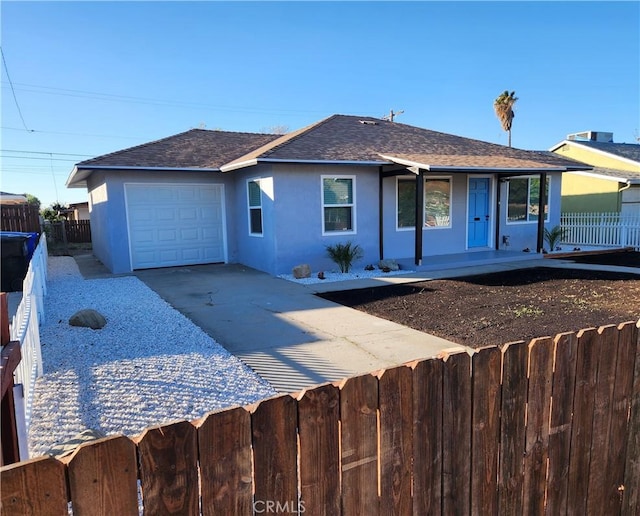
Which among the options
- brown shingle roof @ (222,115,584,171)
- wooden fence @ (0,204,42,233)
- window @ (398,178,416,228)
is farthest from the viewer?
wooden fence @ (0,204,42,233)

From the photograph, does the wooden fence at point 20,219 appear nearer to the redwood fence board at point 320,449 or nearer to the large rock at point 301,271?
the large rock at point 301,271

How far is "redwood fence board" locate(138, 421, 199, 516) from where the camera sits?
4.00 ft

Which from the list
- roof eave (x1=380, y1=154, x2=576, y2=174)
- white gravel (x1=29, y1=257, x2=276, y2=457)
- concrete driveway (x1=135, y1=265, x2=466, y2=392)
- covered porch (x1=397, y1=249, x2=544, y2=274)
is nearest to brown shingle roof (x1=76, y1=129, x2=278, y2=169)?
concrete driveway (x1=135, y1=265, x2=466, y2=392)

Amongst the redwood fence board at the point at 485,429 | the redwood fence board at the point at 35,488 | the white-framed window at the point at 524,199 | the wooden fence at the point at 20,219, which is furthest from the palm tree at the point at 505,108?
the redwood fence board at the point at 35,488

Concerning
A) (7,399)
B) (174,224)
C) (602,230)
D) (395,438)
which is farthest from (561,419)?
(602,230)

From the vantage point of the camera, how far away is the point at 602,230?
16734 mm

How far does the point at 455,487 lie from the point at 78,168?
42.7ft

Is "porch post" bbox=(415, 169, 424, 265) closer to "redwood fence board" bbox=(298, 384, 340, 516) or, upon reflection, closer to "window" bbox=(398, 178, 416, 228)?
"window" bbox=(398, 178, 416, 228)

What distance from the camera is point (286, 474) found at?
145 cm

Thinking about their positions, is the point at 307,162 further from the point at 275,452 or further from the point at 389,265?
the point at 275,452

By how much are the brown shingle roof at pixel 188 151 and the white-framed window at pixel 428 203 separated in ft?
18.7

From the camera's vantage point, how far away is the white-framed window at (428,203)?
13320 millimetres

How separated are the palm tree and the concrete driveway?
33647 mm

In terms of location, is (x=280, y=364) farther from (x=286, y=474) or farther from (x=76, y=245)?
(x=76, y=245)
